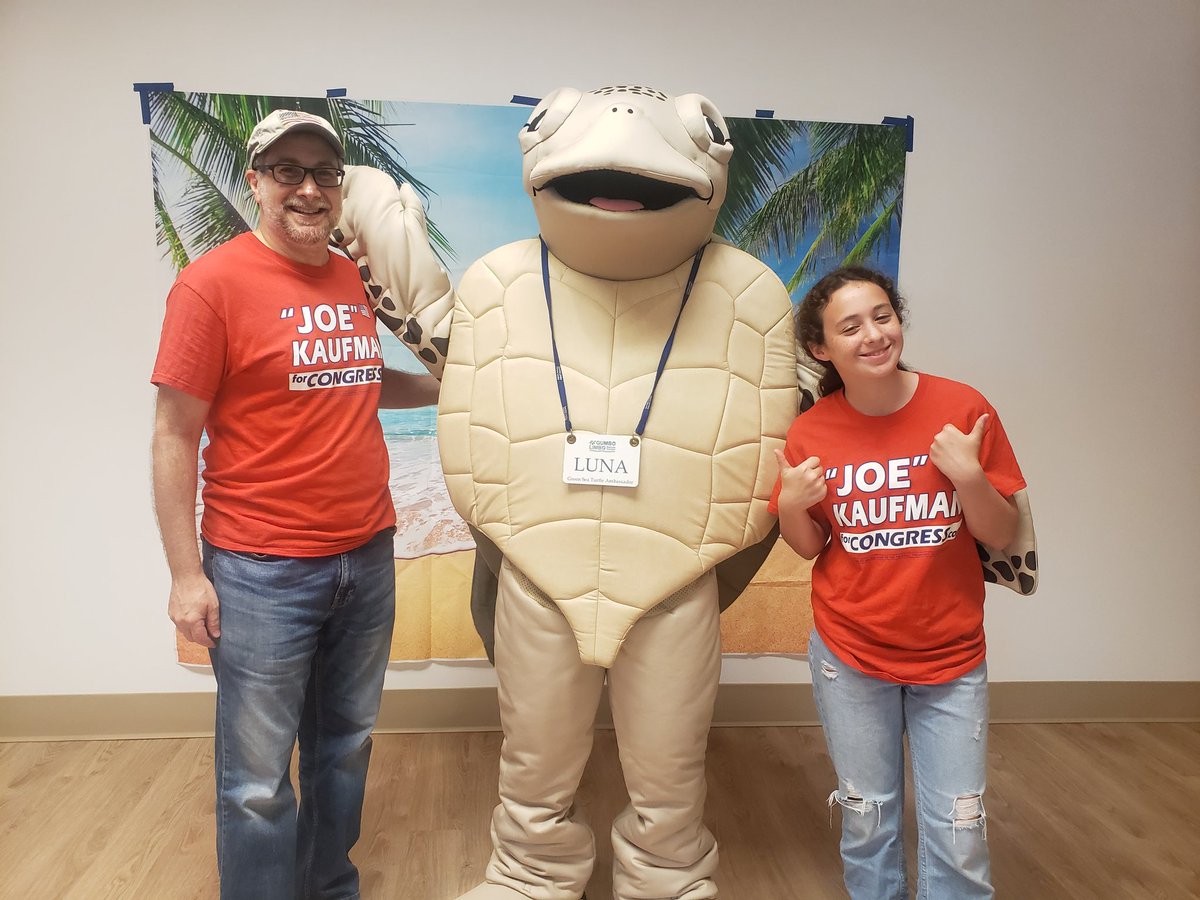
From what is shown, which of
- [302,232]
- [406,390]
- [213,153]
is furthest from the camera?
[213,153]

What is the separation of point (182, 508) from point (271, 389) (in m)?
0.26

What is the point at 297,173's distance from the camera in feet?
4.92

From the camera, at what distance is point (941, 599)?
1.45 meters

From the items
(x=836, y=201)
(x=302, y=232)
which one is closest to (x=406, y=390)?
(x=302, y=232)

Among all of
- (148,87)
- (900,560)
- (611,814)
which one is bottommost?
(611,814)

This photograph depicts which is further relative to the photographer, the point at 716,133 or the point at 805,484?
the point at 716,133

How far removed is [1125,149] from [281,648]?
2785mm

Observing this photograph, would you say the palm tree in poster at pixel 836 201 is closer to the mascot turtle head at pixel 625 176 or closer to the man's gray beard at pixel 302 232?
the mascot turtle head at pixel 625 176

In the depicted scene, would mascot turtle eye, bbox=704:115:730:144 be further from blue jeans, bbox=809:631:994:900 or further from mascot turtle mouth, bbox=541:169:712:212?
blue jeans, bbox=809:631:994:900

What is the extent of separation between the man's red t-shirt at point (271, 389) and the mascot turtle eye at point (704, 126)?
0.71 meters

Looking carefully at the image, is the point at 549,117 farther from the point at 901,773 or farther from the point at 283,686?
the point at 901,773

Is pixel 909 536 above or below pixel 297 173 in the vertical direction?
below

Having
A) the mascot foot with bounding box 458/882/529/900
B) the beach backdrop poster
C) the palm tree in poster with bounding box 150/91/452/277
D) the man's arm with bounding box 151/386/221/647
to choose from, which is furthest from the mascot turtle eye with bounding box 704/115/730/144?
the mascot foot with bounding box 458/882/529/900

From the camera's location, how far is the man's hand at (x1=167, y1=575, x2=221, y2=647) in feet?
4.82
